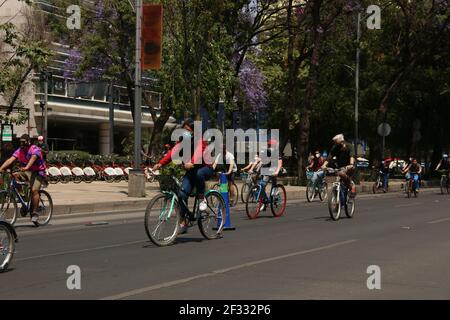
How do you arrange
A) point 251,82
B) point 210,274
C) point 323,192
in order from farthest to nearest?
point 251,82
point 323,192
point 210,274

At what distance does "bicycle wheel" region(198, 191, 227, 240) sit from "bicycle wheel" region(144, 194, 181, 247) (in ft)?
1.95

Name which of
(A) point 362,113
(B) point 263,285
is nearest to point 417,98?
(A) point 362,113

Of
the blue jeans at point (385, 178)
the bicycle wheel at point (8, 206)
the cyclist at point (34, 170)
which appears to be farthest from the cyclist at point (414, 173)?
the bicycle wheel at point (8, 206)

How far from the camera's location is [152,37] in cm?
2144

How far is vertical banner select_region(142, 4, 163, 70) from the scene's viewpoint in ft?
69.7

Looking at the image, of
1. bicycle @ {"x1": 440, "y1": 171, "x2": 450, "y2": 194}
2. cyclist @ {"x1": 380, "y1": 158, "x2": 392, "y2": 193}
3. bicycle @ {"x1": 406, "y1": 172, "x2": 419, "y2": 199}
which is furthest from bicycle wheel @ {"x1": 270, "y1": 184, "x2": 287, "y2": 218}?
bicycle @ {"x1": 440, "y1": 171, "x2": 450, "y2": 194}

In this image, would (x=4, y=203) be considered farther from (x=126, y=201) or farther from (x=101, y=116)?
(x=101, y=116)

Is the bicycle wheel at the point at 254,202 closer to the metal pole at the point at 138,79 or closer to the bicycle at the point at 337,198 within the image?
the bicycle at the point at 337,198

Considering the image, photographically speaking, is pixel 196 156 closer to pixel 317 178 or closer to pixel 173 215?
pixel 173 215

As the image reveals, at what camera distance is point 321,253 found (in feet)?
32.9

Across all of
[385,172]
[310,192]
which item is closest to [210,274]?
[310,192]

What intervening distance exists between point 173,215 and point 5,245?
114 inches

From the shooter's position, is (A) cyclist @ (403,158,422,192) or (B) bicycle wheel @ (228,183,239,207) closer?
(B) bicycle wheel @ (228,183,239,207)

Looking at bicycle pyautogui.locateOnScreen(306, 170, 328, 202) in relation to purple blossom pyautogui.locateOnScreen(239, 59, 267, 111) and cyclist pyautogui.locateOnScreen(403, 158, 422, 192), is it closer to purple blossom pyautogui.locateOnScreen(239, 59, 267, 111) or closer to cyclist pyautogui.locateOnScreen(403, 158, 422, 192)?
cyclist pyautogui.locateOnScreen(403, 158, 422, 192)
